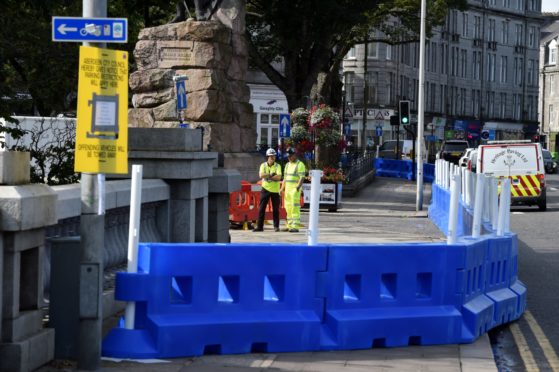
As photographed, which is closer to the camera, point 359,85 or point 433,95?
point 359,85

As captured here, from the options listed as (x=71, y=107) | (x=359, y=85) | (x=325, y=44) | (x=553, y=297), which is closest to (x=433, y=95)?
(x=359, y=85)

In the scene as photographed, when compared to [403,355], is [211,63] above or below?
above

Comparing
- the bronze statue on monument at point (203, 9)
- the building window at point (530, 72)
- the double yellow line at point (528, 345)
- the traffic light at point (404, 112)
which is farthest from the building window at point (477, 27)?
the double yellow line at point (528, 345)

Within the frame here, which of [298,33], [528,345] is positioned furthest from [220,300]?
[298,33]

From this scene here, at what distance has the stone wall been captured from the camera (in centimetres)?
2742

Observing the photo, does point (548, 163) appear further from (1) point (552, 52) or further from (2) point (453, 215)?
→ (2) point (453, 215)

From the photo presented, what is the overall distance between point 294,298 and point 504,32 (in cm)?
11401

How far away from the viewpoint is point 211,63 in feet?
90.4

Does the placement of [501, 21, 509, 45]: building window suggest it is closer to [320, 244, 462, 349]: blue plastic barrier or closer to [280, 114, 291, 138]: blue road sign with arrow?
[280, 114, 291, 138]: blue road sign with arrow

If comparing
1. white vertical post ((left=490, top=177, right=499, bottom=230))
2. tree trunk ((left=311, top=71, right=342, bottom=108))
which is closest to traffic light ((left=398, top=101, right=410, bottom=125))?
tree trunk ((left=311, top=71, right=342, bottom=108))

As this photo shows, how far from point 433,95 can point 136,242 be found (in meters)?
99.0

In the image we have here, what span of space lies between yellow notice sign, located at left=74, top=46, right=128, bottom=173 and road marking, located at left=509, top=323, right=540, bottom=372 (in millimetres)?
3832

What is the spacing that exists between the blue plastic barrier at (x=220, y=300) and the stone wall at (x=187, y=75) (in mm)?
17067

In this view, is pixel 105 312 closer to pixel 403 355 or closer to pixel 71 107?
pixel 403 355
